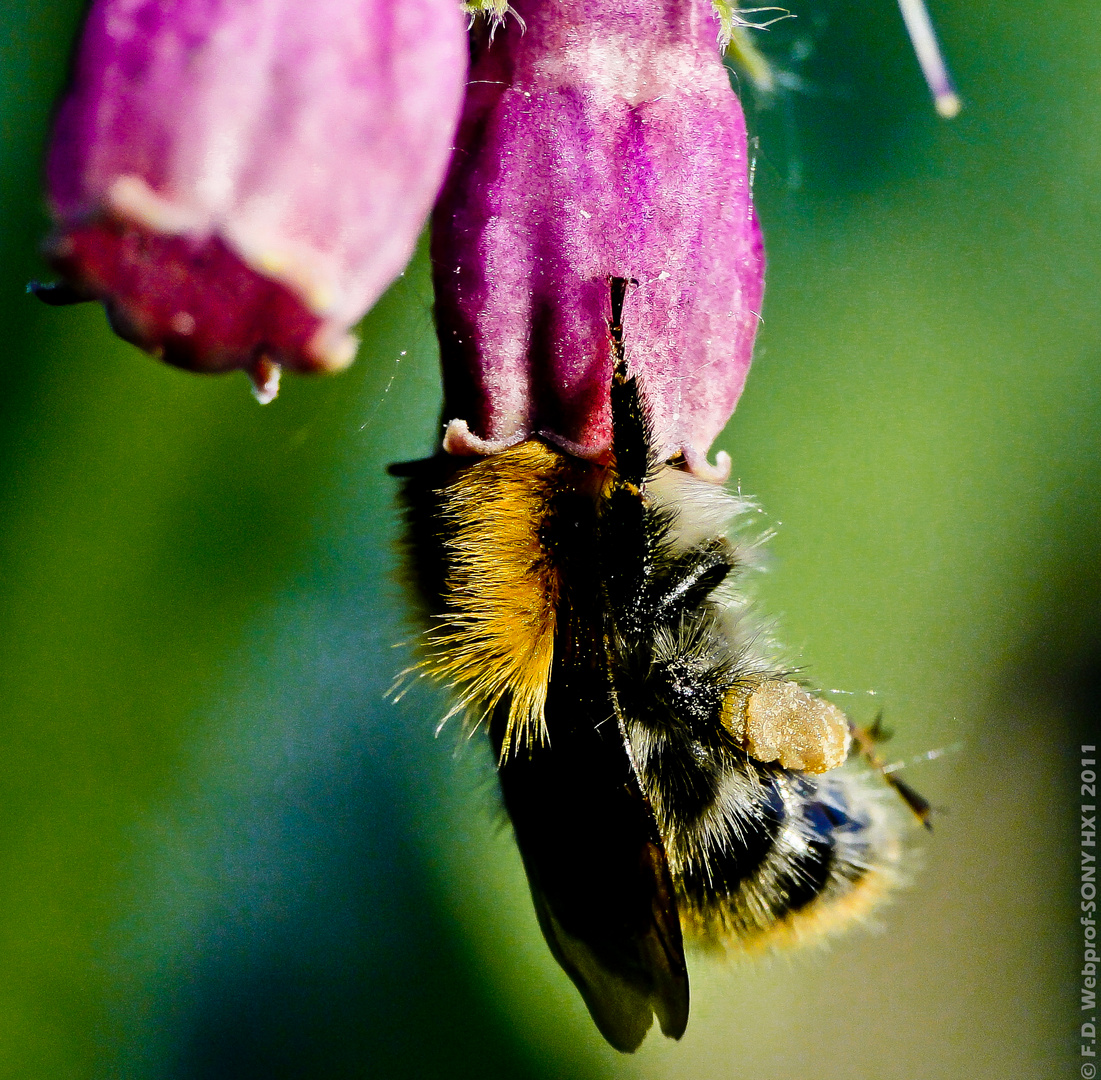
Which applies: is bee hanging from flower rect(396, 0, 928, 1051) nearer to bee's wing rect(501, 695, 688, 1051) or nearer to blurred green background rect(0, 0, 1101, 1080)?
bee's wing rect(501, 695, 688, 1051)

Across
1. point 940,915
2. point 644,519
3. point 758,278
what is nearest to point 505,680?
point 644,519

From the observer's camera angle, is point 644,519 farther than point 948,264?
No

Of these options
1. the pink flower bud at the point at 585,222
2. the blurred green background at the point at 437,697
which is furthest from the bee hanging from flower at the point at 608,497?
the blurred green background at the point at 437,697

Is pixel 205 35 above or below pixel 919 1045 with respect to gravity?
above

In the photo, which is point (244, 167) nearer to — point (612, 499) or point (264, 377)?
point (264, 377)

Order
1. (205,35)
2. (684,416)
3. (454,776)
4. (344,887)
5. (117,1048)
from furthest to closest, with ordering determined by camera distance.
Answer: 1. (344,887)
2. (454,776)
3. (117,1048)
4. (684,416)
5. (205,35)

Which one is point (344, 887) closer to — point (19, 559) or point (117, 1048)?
point (117, 1048)

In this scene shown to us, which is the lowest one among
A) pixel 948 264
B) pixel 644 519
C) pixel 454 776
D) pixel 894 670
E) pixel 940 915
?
pixel 940 915

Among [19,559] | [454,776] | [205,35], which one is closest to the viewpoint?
[205,35]
